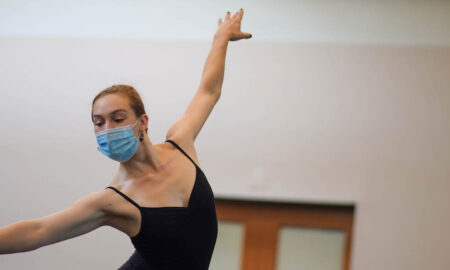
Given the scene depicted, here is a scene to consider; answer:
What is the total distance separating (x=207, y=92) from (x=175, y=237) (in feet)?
1.95

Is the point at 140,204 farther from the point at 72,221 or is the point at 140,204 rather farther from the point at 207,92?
the point at 207,92

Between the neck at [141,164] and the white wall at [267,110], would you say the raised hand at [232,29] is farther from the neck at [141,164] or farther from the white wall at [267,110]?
the white wall at [267,110]

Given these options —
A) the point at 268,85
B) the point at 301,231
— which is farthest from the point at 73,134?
the point at 301,231

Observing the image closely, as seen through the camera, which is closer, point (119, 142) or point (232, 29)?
point (119, 142)

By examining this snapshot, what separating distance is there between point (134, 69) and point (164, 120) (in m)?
0.41

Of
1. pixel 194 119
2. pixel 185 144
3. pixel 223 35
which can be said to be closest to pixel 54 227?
pixel 185 144

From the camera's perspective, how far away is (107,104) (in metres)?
1.73

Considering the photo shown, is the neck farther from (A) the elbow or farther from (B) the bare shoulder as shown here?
(A) the elbow

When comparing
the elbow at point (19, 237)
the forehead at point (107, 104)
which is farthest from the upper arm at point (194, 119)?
the elbow at point (19, 237)

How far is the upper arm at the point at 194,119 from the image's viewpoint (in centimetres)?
204

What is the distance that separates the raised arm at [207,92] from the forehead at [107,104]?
30cm

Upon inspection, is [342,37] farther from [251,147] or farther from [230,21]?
[230,21]

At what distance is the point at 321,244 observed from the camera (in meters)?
4.14

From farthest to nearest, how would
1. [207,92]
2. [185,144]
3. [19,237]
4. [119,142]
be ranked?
[207,92]
[185,144]
[119,142]
[19,237]
